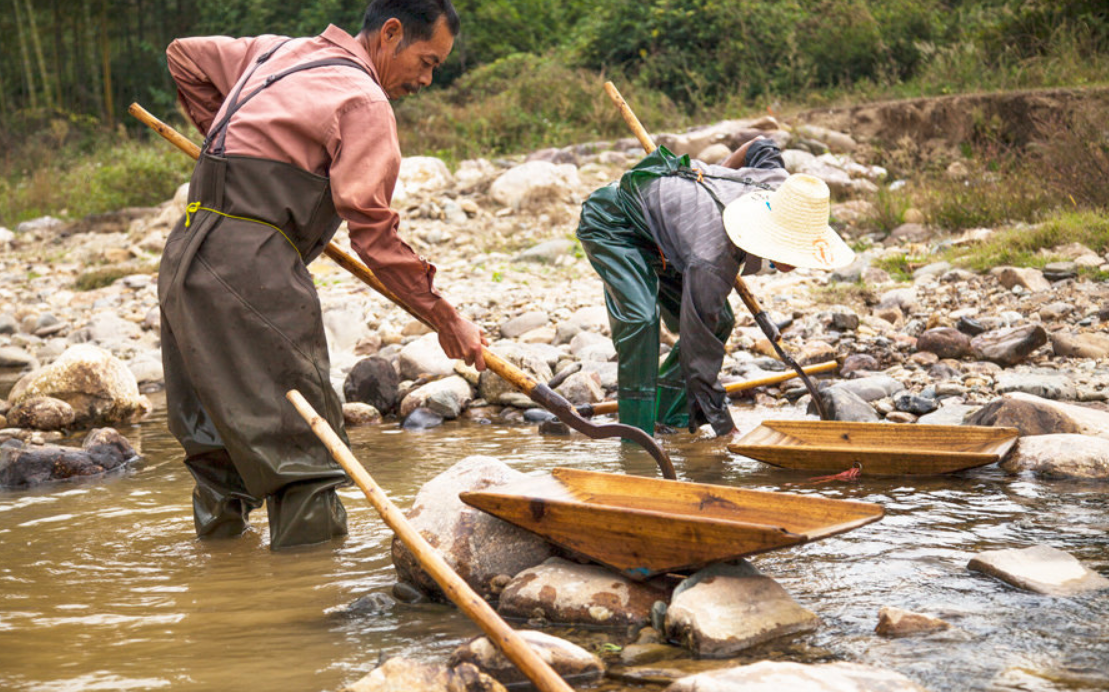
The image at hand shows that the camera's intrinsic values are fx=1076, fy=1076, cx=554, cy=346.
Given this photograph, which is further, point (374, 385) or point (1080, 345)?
point (374, 385)

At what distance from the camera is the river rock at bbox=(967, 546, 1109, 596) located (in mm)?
3111

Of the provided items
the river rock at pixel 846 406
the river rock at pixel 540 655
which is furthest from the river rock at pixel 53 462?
the river rock at pixel 846 406

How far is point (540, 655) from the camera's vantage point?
2.58 meters

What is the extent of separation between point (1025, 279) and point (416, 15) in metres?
5.49

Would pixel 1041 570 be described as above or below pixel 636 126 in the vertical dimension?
below

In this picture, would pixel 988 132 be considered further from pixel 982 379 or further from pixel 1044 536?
pixel 1044 536

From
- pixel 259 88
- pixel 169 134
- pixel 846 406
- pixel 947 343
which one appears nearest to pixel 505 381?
pixel 846 406

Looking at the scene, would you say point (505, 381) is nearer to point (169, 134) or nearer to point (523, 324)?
point (523, 324)

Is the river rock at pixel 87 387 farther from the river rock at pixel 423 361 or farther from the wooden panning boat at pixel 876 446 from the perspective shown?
the wooden panning boat at pixel 876 446

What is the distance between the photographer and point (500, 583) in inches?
128

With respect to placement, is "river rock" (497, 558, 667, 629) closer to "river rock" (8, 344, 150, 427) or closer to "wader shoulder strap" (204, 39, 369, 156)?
"wader shoulder strap" (204, 39, 369, 156)

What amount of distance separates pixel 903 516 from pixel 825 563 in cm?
72

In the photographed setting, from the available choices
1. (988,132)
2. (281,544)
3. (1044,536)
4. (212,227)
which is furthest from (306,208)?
(988,132)

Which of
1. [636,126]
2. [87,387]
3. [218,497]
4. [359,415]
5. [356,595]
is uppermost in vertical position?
[636,126]
